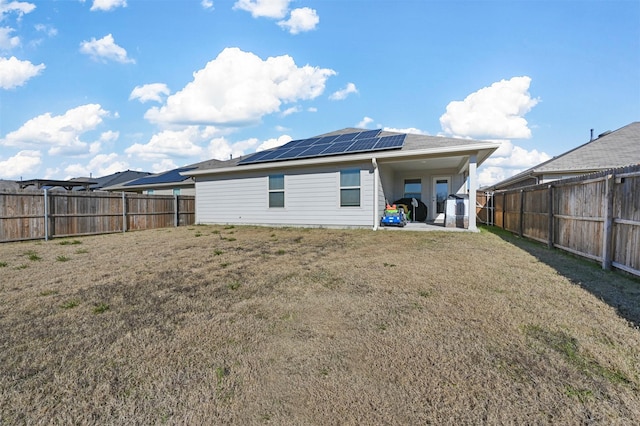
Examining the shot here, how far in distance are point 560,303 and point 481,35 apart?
9.57 meters

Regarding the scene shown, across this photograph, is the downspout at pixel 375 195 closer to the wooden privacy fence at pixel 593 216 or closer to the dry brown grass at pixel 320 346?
the wooden privacy fence at pixel 593 216

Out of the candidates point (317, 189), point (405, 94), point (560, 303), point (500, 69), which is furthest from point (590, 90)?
point (560, 303)

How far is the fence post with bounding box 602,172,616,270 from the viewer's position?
500cm

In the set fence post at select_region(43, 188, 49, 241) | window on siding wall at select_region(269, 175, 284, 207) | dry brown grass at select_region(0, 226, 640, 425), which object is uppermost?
window on siding wall at select_region(269, 175, 284, 207)

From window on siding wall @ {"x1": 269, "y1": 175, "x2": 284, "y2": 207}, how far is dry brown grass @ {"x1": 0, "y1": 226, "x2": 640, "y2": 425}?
24.2 feet

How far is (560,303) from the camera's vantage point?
3.36 metres

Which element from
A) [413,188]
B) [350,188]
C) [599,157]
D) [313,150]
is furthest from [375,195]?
[599,157]

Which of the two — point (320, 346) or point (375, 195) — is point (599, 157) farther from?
point (320, 346)

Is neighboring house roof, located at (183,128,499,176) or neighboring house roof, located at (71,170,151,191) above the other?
neighboring house roof, located at (71,170,151,191)

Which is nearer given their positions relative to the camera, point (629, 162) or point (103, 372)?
point (103, 372)

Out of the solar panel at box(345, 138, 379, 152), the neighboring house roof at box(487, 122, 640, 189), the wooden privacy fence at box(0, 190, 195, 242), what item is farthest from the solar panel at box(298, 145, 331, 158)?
the neighboring house roof at box(487, 122, 640, 189)

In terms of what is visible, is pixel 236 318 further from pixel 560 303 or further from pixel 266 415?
pixel 560 303

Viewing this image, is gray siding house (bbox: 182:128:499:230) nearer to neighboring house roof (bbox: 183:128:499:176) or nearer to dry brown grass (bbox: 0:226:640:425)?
neighboring house roof (bbox: 183:128:499:176)

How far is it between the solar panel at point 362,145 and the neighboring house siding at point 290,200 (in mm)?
620
